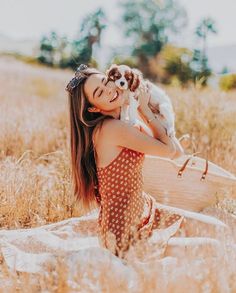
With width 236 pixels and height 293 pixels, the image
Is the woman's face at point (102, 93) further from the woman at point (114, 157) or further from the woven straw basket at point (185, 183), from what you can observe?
the woven straw basket at point (185, 183)

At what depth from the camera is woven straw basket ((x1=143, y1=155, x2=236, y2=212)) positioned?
412cm

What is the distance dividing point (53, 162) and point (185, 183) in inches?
49.5

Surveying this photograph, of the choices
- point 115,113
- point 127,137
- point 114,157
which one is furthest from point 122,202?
point 115,113

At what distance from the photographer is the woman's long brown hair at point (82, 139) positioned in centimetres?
330

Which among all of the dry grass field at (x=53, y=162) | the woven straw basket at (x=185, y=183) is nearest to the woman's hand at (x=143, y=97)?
the woven straw basket at (x=185, y=183)

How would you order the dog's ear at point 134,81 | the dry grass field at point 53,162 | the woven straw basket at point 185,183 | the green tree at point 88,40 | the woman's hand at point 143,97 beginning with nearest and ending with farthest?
1. the dry grass field at point 53,162
2. the dog's ear at point 134,81
3. the woman's hand at point 143,97
4. the woven straw basket at point 185,183
5. the green tree at point 88,40

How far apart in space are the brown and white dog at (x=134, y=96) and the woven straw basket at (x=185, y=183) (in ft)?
1.91

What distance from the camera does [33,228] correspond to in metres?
3.98

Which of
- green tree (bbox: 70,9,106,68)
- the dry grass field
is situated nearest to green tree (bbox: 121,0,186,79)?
green tree (bbox: 70,9,106,68)

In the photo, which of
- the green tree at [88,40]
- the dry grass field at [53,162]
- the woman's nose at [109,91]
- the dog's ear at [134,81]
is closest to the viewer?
the dry grass field at [53,162]

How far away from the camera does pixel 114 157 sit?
10.9 ft

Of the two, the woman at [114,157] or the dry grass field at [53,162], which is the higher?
the woman at [114,157]

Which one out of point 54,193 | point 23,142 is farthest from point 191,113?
point 54,193

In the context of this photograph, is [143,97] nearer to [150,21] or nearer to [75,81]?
[75,81]
